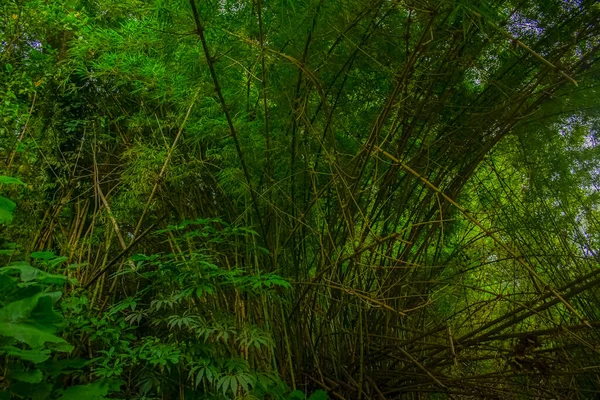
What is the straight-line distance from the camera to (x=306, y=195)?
2371 mm

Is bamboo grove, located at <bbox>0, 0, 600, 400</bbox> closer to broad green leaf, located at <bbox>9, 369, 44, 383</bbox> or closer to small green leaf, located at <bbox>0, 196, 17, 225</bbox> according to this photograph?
broad green leaf, located at <bbox>9, 369, 44, 383</bbox>

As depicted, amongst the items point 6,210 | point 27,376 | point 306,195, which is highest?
point 306,195

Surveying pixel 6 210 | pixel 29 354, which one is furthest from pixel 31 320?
pixel 6 210

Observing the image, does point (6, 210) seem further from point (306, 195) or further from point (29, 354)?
point (306, 195)

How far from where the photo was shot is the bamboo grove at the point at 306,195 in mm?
1814

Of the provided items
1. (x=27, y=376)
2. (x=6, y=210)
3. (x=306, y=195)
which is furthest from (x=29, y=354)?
(x=306, y=195)

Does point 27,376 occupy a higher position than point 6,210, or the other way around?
point 6,210

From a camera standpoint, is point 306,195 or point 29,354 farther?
point 306,195

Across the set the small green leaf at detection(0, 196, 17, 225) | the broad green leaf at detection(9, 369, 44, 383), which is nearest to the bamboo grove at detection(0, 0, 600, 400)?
the broad green leaf at detection(9, 369, 44, 383)

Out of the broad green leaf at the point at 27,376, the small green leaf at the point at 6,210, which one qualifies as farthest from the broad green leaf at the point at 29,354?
the small green leaf at the point at 6,210

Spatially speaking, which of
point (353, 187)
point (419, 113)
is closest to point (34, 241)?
point (353, 187)

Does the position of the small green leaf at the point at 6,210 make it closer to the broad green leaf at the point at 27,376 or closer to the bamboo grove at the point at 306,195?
the bamboo grove at the point at 306,195

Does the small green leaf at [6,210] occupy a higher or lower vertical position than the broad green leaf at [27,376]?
higher

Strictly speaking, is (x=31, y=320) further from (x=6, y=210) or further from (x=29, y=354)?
(x=6, y=210)
